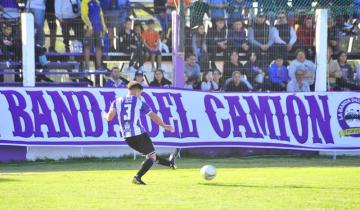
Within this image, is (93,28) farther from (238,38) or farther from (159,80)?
(238,38)

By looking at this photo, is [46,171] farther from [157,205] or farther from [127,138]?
[157,205]

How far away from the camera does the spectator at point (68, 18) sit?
20.2 m

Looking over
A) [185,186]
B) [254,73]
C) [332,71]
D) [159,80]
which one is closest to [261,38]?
[254,73]

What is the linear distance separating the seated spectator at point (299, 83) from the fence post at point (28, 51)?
6.62 meters

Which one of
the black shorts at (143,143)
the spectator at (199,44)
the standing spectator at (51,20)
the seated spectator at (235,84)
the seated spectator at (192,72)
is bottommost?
the black shorts at (143,143)

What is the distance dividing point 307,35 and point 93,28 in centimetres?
566

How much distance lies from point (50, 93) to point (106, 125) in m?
1.56

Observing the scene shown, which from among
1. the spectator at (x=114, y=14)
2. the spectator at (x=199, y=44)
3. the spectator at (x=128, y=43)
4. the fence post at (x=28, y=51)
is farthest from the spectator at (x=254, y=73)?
the fence post at (x=28, y=51)

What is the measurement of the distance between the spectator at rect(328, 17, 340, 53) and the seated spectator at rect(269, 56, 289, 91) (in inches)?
61.7

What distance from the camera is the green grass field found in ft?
35.3

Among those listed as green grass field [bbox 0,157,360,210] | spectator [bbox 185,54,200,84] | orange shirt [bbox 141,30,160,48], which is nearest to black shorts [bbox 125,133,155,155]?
green grass field [bbox 0,157,360,210]

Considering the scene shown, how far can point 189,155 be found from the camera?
19734 mm

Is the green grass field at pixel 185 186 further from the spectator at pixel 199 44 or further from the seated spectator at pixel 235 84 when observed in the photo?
the spectator at pixel 199 44

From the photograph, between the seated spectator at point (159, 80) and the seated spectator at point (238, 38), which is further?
the seated spectator at point (238, 38)
